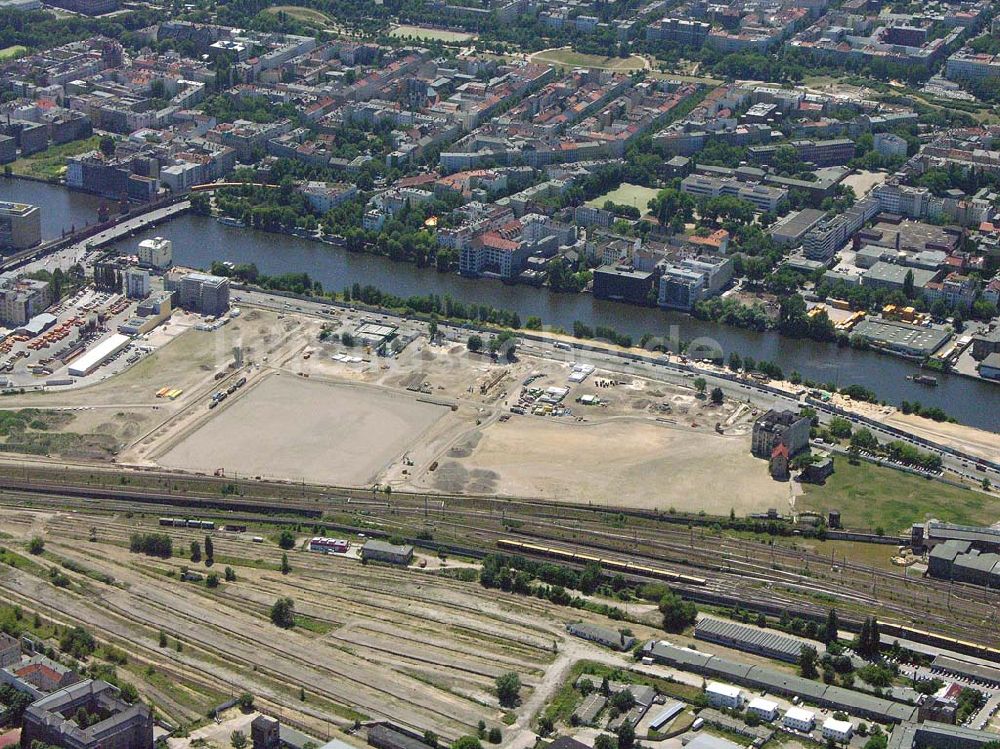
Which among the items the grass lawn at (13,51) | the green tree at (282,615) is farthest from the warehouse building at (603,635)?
the grass lawn at (13,51)

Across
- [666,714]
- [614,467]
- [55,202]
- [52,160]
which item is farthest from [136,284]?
[666,714]

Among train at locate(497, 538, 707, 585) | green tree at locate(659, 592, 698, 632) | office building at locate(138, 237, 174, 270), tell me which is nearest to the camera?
green tree at locate(659, 592, 698, 632)

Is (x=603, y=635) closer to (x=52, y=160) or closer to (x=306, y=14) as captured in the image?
(x=52, y=160)

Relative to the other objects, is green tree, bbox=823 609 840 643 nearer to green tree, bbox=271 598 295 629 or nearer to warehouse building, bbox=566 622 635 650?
warehouse building, bbox=566 622 635 650

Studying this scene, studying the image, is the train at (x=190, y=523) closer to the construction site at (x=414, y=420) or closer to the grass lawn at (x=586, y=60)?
the construction site at (x=414, y=420)

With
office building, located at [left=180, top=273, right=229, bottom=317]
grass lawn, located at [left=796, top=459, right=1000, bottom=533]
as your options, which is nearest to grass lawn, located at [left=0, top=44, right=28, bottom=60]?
office building, located at [left=180, top=273, right=229, bottom=317]

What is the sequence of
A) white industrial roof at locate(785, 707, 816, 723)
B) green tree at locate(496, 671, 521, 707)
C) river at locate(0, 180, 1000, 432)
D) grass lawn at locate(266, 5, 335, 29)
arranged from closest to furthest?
1. white industrial roof at locate(785, 707, 816, 723)
2. green tree at locate(496, 671, 521, 707)
3. river at locate(0, 180, 1000, 432)
4. grass lawn at locate(266, 5, 335, 29)

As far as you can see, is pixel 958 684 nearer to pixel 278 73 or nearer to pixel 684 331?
pixel 684 331
